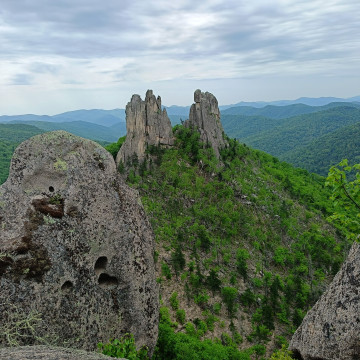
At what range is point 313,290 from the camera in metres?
31.3

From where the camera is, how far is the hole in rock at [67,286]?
8570 mm

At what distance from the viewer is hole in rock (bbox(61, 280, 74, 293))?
8.57 meters

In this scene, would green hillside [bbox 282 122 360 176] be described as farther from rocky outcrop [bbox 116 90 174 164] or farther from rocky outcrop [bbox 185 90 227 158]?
rocky outcrop [bbox 116 90 174 164]

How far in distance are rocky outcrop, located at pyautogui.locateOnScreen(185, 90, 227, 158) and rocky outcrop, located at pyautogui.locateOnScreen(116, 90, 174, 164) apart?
5.76 metres

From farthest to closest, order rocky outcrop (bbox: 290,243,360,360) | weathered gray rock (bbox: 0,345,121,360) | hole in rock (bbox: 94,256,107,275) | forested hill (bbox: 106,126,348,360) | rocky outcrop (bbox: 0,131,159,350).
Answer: forested hill (bbox: 106,126,348,360), hole in rock (bbox: 94,256,107,275), rocky outcrop (bbox: 0,131,159,350), rocky outcrop (bbox: 290,243,360,360), weathered gray rock (bbox: 0,345,121,360)

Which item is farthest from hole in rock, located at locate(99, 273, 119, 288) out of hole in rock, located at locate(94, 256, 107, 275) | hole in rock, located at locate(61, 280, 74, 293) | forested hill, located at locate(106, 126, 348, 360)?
forested hill, located at locate(106, 126, 348, 360)

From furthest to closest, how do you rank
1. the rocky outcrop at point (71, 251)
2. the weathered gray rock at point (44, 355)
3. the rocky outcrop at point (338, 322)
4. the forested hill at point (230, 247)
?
1. the forested hill at point (230, 247)
2. the rocky outcrop at point (71, 251)
3. the rocky outcrop at point (338, 322)
4. the weathered gray rock at point (44, 355)

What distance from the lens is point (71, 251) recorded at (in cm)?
875

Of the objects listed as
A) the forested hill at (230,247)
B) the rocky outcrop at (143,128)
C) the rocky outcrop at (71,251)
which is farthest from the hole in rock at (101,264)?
the rocky outcrop at (143,128)

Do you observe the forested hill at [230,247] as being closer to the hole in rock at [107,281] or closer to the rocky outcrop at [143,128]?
the rocky outcrop at [143,128]

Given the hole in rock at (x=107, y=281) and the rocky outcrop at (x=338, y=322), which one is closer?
the rocky outcrop at (x=338, y=322)

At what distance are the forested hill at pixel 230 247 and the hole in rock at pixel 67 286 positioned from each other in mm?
10975

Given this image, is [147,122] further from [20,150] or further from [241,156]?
[20,150]

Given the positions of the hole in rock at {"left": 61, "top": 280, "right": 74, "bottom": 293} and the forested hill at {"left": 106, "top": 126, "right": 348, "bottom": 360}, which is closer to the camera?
the hole in rock at {"left": 61, "top": 280, "right": 74, "bottom": 293}
